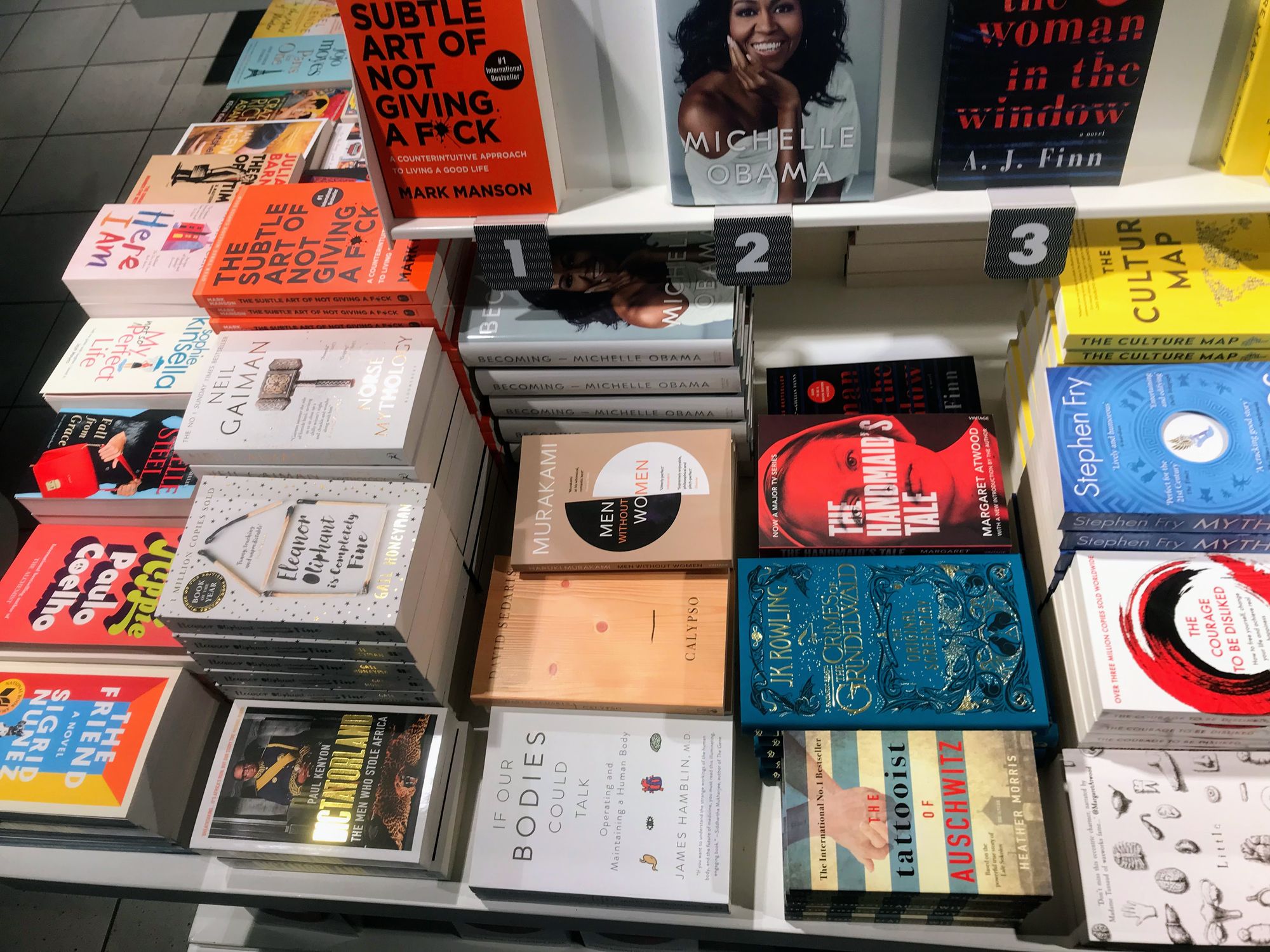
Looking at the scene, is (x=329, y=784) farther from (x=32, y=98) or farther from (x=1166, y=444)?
(x=32, y=98)

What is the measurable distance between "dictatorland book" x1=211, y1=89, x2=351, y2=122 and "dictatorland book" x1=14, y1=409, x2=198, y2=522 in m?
1.05

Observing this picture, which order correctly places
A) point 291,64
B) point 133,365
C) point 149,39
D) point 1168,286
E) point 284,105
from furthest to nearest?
point 149,39 → point 291,64 → point 284,105 → point 133,365 → point 1168,286

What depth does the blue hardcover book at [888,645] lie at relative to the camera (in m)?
1.41

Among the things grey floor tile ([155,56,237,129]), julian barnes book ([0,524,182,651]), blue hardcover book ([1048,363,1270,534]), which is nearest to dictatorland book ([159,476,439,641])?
julian barnes book ([0,524,182,651])

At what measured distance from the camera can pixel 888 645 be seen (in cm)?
146

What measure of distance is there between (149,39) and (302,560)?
3655mm

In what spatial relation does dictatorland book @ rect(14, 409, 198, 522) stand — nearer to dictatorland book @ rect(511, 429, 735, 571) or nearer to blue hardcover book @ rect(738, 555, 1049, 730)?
dictatorland book @ rect(511, 429, 735, 571)

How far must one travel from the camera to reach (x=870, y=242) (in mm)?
1845

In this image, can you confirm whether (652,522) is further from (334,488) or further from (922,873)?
(922,873)

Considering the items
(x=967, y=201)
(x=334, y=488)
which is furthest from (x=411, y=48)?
(x=967, y=201)

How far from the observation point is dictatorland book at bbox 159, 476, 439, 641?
1.37 metres

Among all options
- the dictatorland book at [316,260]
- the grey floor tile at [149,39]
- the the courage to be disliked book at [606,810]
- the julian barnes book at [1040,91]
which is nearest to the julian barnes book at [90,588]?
the dictatorland book at [316,260]

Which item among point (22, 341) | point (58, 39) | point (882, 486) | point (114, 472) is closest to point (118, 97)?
point (58, 39)

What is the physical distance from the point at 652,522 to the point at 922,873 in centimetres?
70
